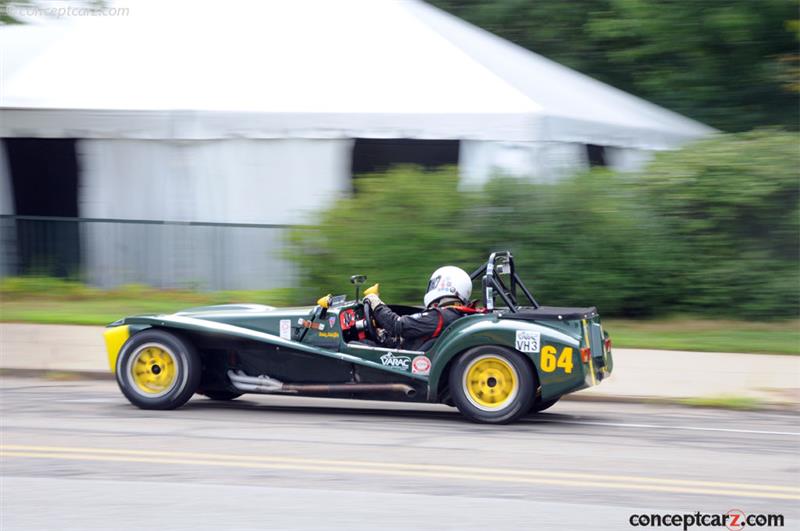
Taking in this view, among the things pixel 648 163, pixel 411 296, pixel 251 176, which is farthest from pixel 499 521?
pixel 251 176

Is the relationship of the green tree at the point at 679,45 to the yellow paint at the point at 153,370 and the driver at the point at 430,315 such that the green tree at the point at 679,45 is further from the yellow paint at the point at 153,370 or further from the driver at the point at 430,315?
the yellow paint at the point at 153,370

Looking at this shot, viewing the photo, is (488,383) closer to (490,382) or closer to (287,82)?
(490,382)

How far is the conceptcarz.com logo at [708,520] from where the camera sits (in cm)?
591

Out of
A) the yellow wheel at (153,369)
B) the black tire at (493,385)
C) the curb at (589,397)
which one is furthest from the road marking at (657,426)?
the yellow wheel at (153,369)

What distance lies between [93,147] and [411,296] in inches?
257

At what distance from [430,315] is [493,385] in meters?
0.80

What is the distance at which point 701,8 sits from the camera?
21891 mm

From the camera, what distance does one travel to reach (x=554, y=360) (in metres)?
8.69

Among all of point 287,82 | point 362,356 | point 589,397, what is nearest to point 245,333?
point 362,356

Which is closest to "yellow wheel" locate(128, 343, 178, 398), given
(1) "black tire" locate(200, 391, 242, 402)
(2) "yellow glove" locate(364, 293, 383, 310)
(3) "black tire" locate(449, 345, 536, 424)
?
(1) "black tire" locate(200, 391, 242, 402)

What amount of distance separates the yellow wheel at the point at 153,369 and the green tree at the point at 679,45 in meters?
13.6

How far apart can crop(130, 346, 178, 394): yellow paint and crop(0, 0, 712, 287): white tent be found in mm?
6777

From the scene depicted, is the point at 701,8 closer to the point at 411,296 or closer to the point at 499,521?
the point at 411,296

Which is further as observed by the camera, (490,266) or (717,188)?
(717,188)
